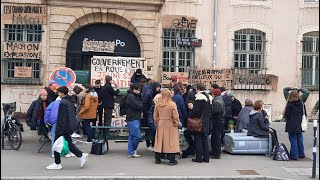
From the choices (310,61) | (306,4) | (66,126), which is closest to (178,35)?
(306,4)

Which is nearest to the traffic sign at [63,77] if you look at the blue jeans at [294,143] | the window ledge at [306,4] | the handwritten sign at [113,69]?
the handwritten sign at [113,69]

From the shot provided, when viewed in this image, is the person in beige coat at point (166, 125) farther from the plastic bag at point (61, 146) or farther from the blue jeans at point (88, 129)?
the blue jeans at point (88, 129)

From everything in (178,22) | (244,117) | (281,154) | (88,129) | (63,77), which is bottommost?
(281,154)

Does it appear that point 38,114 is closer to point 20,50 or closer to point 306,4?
point 20,50

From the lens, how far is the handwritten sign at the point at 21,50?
17.5m

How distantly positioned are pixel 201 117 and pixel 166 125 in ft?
2.71

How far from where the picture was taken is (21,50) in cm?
1758

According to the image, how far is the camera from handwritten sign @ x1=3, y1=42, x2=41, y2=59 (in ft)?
57.4

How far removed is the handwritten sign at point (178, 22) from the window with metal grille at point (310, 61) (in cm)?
465

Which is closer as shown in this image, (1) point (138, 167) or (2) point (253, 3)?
(1) point (138, 167)

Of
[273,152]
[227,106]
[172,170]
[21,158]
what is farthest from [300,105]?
[21,158]

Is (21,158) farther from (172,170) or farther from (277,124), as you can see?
(277,124)

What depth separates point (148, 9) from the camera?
1844 centimetres

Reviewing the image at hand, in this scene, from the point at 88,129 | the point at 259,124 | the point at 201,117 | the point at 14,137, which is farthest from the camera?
the point at 88,129
